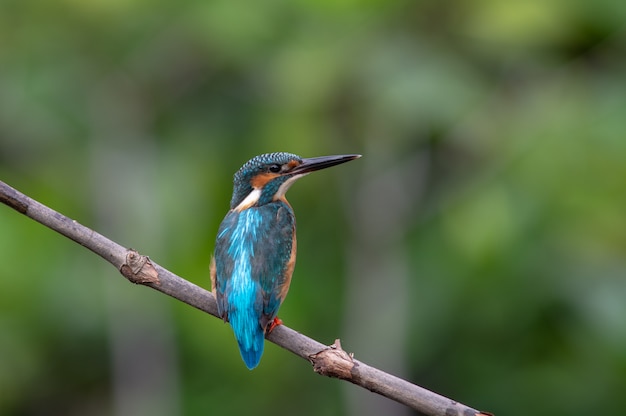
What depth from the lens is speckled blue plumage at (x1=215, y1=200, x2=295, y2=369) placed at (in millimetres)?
2445

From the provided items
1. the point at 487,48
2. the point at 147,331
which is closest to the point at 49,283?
the point at 147,331

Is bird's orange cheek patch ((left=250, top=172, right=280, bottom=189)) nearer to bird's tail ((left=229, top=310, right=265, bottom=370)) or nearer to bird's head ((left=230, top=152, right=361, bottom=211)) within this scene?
bird's head ((left=230, top=152, right=361, bottom=211))

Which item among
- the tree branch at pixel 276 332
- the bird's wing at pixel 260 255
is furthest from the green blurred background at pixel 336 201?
the tree branch at pixel 276 332

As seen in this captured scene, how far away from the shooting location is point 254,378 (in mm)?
3996

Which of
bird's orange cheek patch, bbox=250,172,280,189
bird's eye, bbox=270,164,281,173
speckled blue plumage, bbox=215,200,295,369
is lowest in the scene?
speckled blue plumage, bbox=215,200,295,369

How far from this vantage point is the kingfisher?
2.45 m

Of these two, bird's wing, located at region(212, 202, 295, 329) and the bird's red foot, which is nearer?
the bird's red foot

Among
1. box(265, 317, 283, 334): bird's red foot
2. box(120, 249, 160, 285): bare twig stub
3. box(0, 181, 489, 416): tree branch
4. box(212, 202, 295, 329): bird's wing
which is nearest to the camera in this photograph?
box(0, 181, 489, 416): tree branch

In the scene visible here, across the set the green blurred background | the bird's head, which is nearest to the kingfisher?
the bird's head

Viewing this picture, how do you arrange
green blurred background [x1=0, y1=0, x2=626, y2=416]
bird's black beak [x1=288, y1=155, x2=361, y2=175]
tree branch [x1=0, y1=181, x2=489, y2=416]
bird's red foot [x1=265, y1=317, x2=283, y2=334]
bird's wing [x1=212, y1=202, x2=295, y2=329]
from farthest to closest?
green blurred background [x1=0, y1=0, x2=626, y2=416]
bird's black beak [x1=288, y1=155, x2=361, y2=175]
bird's wing [x1=212, y1=202, x2=295, y2=329]
bird's red foot [x1=265, y1=317, x2=283, y2=334]
tree branch [x1=0, y1=181, x2=489, y2=416]

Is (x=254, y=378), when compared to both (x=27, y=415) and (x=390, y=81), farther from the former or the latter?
(x=390, y=81)

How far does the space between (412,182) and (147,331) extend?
1278mm

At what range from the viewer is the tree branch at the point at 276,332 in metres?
1.89

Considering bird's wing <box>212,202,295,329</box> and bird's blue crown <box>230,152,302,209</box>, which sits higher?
bird's blue crown <box>230,152,302,209</box>
